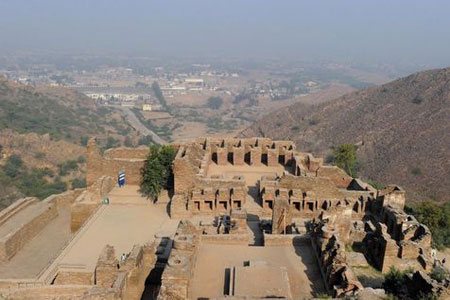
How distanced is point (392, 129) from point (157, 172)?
43420 millimetres

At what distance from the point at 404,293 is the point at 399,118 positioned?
56.6 metres

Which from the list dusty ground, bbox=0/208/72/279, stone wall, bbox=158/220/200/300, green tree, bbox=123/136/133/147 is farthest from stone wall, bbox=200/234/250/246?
green tree, bbox=123/136/133/147

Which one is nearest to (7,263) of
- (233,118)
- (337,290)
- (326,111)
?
(337,290)

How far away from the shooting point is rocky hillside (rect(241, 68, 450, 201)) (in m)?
48.9

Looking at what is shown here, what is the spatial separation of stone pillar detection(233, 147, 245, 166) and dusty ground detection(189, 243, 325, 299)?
14139mm

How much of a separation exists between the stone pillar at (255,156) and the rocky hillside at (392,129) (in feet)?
59.8

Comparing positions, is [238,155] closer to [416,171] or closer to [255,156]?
[255,156]

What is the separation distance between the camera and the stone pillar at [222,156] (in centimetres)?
3125

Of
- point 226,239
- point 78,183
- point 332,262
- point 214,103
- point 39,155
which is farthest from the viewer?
point 214,103

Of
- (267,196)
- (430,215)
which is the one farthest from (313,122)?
(267,196)

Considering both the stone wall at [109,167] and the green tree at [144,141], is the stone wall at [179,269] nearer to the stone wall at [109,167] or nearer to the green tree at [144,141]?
the stone wall at [109,167]

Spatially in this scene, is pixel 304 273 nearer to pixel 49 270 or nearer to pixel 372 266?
pixel 372 266

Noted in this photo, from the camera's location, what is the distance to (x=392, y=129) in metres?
62.3

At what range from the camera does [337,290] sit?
13.0 meters
